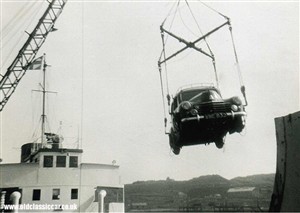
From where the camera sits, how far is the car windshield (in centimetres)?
945

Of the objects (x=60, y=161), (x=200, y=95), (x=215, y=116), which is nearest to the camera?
(x=215, y=116)

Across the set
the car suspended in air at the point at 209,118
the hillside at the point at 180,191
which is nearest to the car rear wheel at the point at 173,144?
the car suspended in air at the point at 209,118

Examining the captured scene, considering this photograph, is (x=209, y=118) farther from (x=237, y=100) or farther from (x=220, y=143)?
(x=220, y=143)

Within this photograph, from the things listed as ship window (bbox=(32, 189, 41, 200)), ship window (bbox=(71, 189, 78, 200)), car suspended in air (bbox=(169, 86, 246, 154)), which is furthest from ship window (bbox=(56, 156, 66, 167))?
car suspended in air (bbox=(169, 86, 246, 154))

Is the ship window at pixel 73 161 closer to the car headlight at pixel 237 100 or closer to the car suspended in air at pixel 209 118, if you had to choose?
the car suspended in air at pixel 209 118

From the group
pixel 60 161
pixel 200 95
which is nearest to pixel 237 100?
pixel 200 95

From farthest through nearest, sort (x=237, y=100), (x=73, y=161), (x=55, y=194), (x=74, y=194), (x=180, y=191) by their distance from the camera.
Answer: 1. (x=180, y=191)
2. (x=73, y=161)
3. (x=74, y=194)
4. (x=55, y=194)
5. (x=237, y=100)

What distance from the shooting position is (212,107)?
8.64 m

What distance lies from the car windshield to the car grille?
59 centimetres

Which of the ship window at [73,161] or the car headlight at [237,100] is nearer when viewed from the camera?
the car headlight at [237,100]

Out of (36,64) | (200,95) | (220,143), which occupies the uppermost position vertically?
(36,64)

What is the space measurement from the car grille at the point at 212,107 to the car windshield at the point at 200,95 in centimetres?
59

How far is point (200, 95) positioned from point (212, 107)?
4.33ft

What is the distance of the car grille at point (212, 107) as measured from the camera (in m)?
8.63
